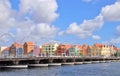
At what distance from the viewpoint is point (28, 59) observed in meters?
143

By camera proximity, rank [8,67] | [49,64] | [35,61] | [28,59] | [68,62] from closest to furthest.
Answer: [8,67] → [28,59] → [35,61] → [49,64] → [68,62]

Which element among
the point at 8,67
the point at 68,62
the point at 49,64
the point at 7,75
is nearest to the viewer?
the point at 7,75

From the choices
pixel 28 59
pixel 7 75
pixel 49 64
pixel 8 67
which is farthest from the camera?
pixel 49 64

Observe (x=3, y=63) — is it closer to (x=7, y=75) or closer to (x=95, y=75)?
(x=7, y=75)

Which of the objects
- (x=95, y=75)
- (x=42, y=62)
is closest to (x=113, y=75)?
(x=95, y=75)

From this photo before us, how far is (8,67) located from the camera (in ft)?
434

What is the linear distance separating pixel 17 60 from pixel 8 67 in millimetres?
4527

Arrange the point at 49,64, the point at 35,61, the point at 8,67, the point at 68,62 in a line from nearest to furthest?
the point at 8,67 → the point at 35,61 → the point at 49,64 → the point at 68,62

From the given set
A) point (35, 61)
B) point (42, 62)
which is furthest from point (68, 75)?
point (42, 62)

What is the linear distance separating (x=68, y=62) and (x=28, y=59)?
166 feet

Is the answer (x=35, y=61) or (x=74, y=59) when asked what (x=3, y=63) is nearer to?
(x=35, y=61)

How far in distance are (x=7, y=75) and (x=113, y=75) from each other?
31.0 m

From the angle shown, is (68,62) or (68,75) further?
(68,62)

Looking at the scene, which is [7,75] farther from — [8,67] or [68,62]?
[68,62]
